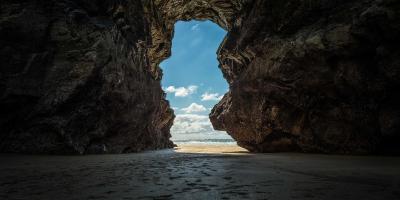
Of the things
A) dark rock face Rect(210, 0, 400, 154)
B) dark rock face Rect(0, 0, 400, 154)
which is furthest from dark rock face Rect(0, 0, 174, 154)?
dark rock face Rect(210, 0, 400, 154)

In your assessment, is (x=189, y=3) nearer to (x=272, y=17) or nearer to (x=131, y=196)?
(x=272, y=17)

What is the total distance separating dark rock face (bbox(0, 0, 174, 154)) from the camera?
9.11 meters

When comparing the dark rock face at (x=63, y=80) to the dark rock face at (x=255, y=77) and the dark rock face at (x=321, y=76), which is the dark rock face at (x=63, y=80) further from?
the dark rock face at (x=321, y=76)

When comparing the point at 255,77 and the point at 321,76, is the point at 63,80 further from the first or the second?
the point at 321,76

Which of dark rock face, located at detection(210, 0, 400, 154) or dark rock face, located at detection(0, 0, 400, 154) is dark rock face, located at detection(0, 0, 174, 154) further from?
dark rock face, located at detection(210, 0, 400, 154)

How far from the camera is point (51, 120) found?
366 inches

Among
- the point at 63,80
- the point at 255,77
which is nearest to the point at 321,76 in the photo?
the point at 255,77

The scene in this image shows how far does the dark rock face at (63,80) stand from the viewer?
911 centimetres

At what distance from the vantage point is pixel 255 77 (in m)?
12.6

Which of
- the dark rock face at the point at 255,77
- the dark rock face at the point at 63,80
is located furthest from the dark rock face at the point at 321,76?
the dark rock face at the point at 63,80

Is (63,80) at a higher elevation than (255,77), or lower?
lower

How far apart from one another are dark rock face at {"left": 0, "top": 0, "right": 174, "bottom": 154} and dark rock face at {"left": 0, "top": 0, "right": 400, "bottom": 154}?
0.11 ft

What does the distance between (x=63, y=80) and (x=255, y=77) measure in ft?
26.7

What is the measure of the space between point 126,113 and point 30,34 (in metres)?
4.80
